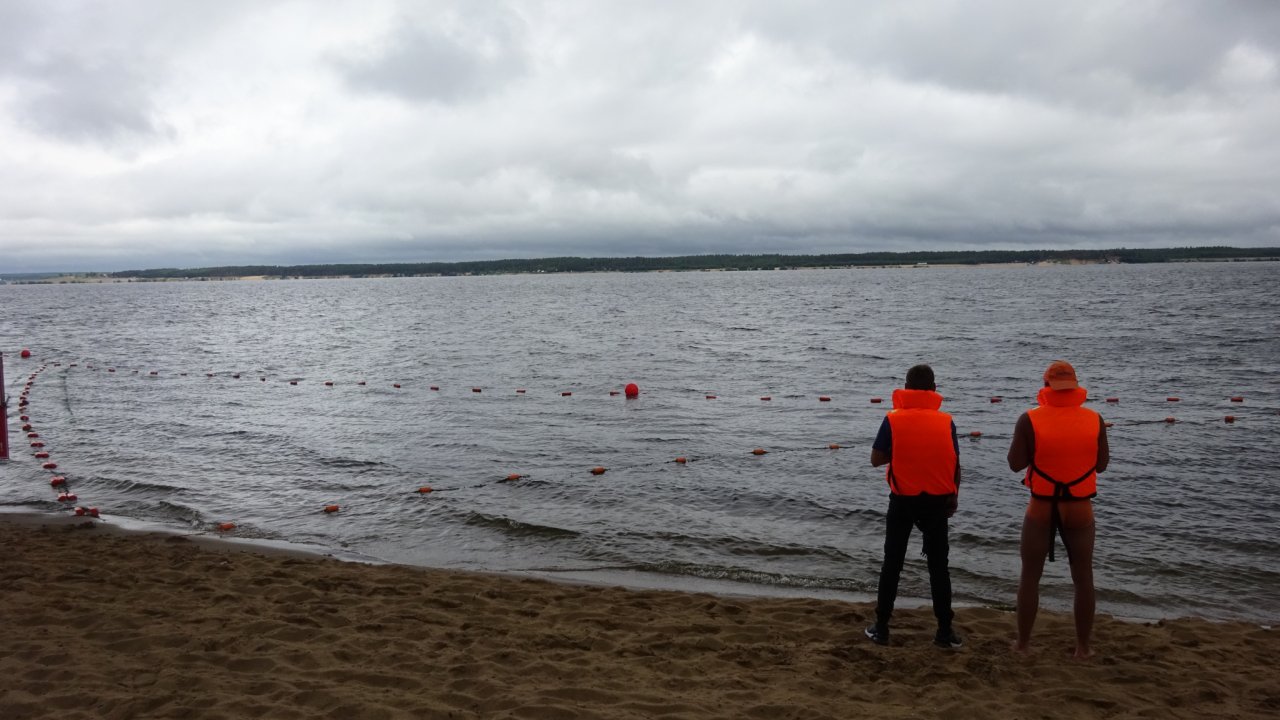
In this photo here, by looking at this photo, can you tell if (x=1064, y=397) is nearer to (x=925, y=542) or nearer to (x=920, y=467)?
(x=920, y=467)

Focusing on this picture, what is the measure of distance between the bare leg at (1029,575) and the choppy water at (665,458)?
2215mm

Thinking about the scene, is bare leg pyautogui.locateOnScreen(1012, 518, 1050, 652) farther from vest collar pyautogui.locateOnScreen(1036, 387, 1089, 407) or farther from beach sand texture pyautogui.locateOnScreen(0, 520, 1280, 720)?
vest collar pyautogui.locateOnScreen(1036, 387, 1089, 407)

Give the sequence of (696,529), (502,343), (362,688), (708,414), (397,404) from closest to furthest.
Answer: (362,688)
(696,529)
(708,414)
(397,404)
(502,343)

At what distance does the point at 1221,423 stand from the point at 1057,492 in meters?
15.3

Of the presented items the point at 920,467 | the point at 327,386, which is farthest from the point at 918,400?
the point at 327,386

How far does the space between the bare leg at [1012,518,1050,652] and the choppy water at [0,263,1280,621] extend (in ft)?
7.27

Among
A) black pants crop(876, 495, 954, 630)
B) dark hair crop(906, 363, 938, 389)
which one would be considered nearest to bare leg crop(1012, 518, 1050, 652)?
black pants crop(876, 495, 954, 630)

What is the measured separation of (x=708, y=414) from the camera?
21078 mm

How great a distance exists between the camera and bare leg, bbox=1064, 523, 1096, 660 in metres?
6.21

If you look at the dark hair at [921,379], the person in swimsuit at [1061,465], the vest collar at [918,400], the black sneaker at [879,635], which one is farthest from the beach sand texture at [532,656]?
the dark hair at [921,379]

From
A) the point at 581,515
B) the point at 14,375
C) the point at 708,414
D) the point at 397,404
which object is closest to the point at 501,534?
the point at 581,515

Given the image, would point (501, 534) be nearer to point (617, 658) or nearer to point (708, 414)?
point (617, 658)

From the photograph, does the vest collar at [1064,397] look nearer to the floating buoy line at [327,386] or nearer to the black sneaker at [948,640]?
the black sneaker at [948,640]

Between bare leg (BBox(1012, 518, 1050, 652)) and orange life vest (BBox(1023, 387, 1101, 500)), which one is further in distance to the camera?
bare leg (BBox(1012, 518, 1050, 652))
